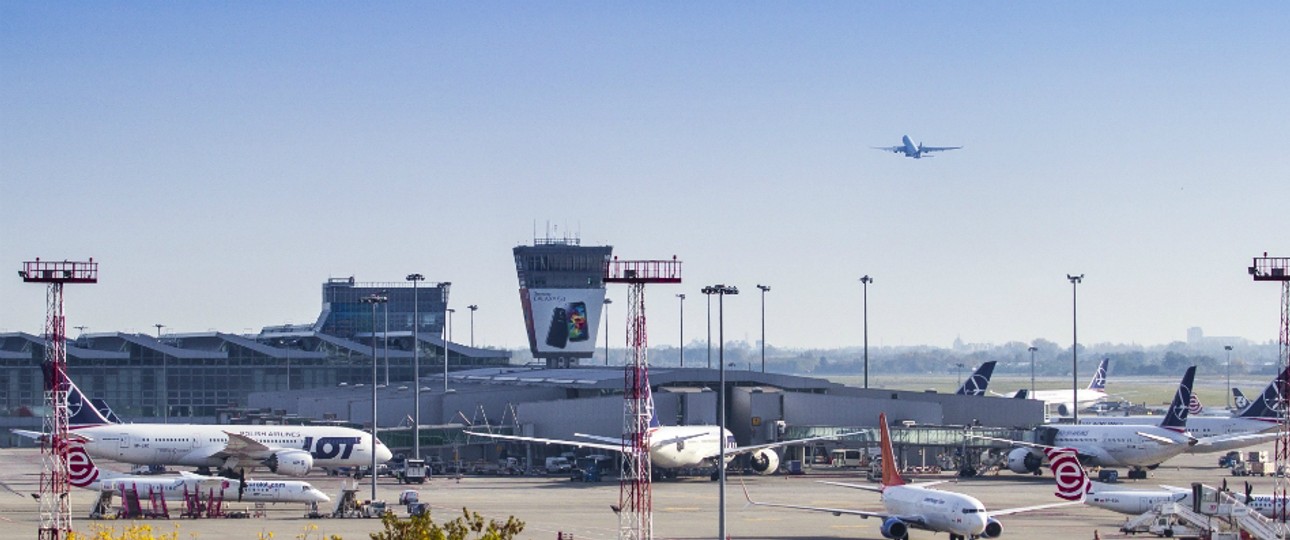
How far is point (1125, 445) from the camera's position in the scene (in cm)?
12262

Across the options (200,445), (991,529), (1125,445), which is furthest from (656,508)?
(1125,445)

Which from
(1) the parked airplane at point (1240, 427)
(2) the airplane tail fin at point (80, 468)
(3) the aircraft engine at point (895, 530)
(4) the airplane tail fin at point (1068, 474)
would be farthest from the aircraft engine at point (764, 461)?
(2) the airplane tail fin at point (80, 468)

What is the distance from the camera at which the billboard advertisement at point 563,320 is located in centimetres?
19075

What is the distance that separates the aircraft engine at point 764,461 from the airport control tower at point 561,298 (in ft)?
225

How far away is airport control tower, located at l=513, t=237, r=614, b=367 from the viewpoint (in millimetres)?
190750

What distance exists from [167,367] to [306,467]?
85696mm

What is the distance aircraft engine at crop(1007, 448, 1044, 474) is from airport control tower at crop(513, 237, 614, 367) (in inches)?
2899

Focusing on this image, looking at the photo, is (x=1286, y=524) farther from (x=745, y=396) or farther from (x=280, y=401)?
(x=280, y=401)

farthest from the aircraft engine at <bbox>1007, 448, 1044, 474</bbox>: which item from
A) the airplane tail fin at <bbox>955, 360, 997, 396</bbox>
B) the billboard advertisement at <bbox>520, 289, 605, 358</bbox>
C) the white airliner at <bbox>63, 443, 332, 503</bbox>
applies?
the billboard advertisement at <bbox>520, 289, 605, 358</bbox>

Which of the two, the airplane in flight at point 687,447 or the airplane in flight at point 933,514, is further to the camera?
the airplane in flight at point 687,447

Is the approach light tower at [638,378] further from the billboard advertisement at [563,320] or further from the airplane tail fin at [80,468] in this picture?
the billboard advertisement at [563,320]

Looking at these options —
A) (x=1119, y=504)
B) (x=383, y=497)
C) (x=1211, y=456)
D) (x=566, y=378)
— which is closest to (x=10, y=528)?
(x=383, y=497)

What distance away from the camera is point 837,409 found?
13338cm

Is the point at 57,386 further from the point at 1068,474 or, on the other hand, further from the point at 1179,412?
the point at 1179,412
